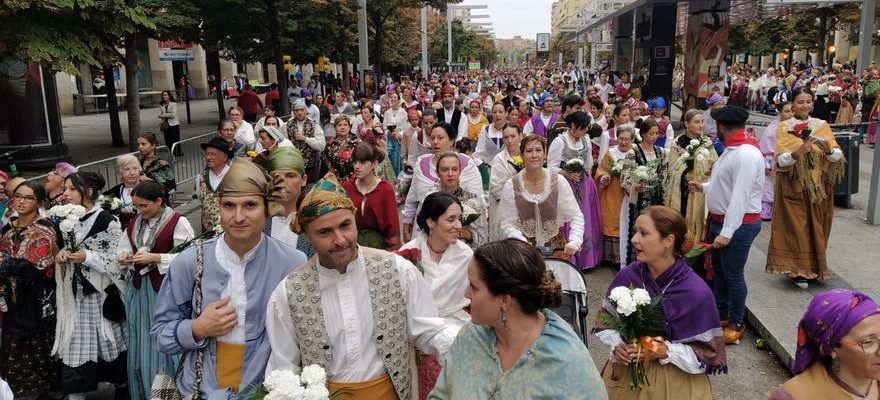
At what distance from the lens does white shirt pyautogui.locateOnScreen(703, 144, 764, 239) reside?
5.69 metres

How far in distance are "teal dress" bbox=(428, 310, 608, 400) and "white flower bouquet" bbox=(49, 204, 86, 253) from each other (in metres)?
3.74

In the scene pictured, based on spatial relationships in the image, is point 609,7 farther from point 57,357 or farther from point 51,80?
point 57,357

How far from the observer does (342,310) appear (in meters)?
2.95

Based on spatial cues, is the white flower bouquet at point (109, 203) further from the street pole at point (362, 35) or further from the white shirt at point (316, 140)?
the street pole at point (362, 35)

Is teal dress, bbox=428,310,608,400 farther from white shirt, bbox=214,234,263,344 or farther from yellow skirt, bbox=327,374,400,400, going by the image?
white shirt, bbox=214,234,263,344

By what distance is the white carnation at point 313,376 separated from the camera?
2584 mm

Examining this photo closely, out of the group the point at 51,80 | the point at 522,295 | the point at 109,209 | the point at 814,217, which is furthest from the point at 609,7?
the point at 522,295

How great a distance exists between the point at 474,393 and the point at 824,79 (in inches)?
1010

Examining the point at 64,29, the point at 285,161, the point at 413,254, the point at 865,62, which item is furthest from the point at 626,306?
the point at 865,62

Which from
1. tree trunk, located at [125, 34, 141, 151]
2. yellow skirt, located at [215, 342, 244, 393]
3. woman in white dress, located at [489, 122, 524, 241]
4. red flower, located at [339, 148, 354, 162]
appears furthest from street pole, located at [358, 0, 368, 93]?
yellow skirt, located at [215, 342, 244, 393]

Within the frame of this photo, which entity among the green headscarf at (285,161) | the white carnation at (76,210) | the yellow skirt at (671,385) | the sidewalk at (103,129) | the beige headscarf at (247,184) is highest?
the beige headscarf at (247,184)

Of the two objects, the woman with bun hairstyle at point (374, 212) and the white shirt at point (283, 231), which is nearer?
the white shirt at point (283, 231)

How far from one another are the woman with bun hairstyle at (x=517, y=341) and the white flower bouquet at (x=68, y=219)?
12.3ft

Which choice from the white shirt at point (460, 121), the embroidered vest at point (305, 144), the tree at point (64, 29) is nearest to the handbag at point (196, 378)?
the embroidered vest at point (305, 144)
